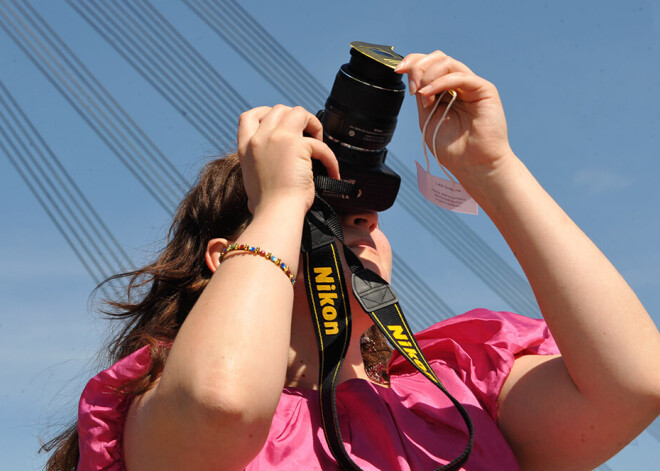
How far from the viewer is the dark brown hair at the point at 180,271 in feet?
7.11

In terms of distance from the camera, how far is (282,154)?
1.79 metres

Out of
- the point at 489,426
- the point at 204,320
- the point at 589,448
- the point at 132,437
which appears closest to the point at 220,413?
the point at 204,320

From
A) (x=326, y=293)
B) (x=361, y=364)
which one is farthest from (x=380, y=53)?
(x=361, y=364)

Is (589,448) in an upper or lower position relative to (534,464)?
upper

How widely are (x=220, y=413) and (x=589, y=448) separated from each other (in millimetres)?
979

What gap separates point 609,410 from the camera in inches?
71.0

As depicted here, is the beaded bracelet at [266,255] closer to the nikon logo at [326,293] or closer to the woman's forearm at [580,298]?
the nikon logo at [326,293]

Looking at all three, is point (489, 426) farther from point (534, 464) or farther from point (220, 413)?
point (220, 413)

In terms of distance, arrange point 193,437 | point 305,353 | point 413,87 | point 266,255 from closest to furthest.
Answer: point 193,437
point 266,255
point 413,87
point 305,353

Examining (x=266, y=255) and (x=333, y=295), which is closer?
(x=266, y=255)

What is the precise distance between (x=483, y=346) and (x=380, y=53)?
→ 90cm

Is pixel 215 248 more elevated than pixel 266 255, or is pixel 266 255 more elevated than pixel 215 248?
pixel 266 255

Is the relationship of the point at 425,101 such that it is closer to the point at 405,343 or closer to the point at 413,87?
the point at 413,87

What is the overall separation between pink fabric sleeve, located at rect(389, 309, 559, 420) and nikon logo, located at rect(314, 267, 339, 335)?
0.44m
